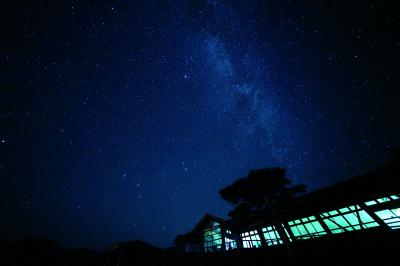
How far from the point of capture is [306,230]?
15664 mm

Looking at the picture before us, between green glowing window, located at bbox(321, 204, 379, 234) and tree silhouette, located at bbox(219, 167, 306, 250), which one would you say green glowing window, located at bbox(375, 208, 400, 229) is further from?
tree silhouette, located at bbox(219, 167, 306, 250)

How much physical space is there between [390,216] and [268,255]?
8703 mm

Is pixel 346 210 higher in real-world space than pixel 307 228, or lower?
higher

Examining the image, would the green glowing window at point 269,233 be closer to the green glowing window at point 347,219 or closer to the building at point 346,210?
the building at point 346,210

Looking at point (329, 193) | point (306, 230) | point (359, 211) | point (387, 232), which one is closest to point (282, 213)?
point (306, 230)

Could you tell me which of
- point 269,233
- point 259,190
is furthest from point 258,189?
point 269,233

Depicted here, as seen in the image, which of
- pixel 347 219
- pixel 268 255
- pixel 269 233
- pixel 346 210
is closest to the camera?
pixel 268 255

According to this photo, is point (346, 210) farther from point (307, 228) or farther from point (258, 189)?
point (258, 189)

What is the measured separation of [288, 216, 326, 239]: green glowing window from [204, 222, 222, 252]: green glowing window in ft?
29.6

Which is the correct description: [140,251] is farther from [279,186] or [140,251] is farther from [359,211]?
[359,211]

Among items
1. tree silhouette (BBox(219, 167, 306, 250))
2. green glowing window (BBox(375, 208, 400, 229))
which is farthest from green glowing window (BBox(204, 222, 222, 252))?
green glowing window (BBox(375, 208, 400, 229))

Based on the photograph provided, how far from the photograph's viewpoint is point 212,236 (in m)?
22.7

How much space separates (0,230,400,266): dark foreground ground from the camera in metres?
9.90

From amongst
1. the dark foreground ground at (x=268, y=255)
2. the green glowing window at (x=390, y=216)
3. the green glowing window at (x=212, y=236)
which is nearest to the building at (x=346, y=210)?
the green glowing window at (x=390, y=216)
